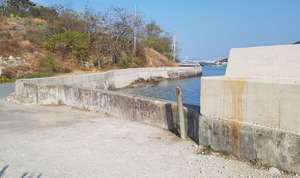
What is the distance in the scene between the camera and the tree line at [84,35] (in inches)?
1375

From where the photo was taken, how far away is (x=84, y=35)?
3556 centimetres

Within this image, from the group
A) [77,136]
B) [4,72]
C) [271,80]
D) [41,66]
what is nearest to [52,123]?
[77,136]

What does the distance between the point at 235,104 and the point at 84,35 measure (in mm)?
33216

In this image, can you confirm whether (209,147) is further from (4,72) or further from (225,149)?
(4,72)

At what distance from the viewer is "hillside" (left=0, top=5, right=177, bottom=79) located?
29047 millimetres

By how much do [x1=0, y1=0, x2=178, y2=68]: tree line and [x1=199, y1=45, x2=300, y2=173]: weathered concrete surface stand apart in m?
31.4

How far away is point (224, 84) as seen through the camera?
16.0 ft

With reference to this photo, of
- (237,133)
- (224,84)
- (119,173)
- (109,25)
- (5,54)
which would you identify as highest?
(109,25)

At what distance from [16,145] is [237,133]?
4715 mm

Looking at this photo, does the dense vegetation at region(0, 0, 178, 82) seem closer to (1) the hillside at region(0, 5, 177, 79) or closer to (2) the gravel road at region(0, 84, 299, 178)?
(1) the hillside at region(0, 5, 177, 79)

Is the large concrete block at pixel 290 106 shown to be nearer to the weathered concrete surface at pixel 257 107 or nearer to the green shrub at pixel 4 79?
the weathered concrete surface at pixel 257 107

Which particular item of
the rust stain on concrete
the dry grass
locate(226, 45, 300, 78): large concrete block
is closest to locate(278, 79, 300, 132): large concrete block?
locate(226, 45, 300, 78): large concrete block

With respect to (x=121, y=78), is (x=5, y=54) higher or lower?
higher

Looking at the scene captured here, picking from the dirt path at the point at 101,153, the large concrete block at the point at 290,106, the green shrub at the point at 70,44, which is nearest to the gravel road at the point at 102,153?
the dirt path at the point at 101,153
